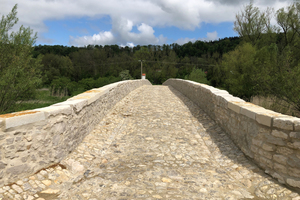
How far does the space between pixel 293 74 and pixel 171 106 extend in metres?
5.75

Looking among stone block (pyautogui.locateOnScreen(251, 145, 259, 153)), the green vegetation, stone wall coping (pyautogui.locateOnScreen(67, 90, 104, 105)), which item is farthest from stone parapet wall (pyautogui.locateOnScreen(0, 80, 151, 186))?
the green vegetation

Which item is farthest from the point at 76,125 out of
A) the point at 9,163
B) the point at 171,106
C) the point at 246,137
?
the point at 171,106

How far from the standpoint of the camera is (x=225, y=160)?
401 centimetres

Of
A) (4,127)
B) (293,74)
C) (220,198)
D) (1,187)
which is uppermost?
(293,74)

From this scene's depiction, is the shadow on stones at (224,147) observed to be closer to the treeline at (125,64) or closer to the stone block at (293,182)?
the stone block at (293,182)

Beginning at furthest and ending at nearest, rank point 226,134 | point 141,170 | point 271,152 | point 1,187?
point 226,134 → point 141,170 → point 271,152 → point 1,187

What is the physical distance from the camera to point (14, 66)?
26.4 feet

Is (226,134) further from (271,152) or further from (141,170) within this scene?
(141,170)

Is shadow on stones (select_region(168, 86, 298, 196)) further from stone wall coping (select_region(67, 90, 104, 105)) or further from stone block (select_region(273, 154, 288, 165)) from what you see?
stone wall coping (select_region(67, 90, 104, 105))

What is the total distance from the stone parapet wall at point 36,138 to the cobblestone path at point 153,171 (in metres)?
0.17

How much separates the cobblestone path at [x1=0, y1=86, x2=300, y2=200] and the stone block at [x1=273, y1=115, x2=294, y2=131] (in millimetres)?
872

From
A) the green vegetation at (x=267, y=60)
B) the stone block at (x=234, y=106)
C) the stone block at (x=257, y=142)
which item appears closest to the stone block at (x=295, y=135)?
the stone block at (x=257, y=142)

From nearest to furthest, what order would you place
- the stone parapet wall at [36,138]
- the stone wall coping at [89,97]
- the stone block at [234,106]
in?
the stone parapet wall at [36,138], the stone block at [234,106], the stone wall coping at [89,97]

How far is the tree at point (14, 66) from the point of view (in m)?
7.75
